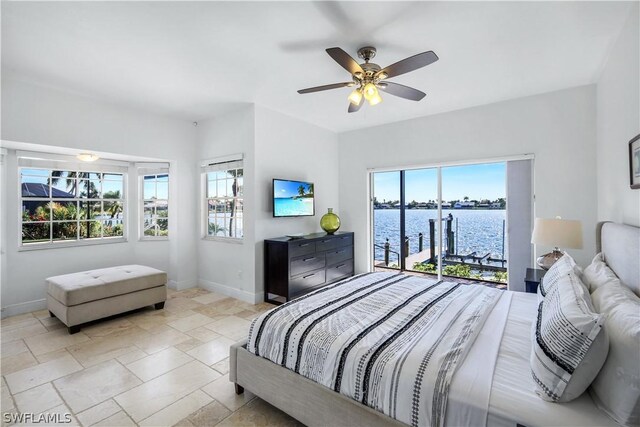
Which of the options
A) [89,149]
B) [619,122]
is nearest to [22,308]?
[89,149]

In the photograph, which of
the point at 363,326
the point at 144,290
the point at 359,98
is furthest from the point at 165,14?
the point at 144,290

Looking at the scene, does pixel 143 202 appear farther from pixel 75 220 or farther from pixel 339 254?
pixel 339 254

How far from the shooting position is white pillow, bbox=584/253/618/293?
1759mm

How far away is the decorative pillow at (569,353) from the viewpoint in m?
1.13

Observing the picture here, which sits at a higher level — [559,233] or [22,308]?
[559,233]

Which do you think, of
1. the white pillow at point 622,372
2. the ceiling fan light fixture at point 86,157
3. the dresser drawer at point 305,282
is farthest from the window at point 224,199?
the white pillow at point 622,372

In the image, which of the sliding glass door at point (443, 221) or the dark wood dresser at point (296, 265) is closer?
the dark wood dresser at point (296, 265)

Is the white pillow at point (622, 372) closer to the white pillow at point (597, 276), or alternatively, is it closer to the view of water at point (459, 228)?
the white pillow at point (597, 276)

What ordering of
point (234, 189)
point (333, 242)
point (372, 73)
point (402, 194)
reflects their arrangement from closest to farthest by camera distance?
point (372, 73) < point (234, 189) < point (333, 242) < point (402, 194)

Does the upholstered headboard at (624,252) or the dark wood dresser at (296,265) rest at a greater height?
the upholstered headboard at (624,252)

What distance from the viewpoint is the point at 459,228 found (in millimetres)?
4496

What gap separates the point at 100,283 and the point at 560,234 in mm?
4898

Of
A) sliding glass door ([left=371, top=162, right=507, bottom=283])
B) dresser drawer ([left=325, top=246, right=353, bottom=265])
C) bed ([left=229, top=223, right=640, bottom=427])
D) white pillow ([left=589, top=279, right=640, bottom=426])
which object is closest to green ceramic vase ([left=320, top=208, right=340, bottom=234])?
dresser drawer ([left=325, top=246, right=353, bottom=265])

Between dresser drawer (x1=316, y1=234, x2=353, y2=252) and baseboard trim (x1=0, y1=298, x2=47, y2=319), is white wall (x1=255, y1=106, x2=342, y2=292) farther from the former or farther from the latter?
baseboard trim (x1=0, y1=298, x2=47, y2=319)
